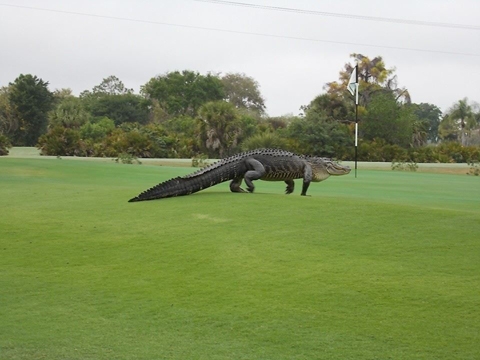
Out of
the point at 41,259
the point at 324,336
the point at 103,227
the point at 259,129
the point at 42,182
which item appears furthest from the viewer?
the point at 259,129

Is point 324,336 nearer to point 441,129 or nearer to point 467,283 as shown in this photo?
point 467,283

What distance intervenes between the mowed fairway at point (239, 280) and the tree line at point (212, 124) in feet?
104

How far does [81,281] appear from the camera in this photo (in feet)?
22.7

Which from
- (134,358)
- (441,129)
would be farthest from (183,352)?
(441,129)

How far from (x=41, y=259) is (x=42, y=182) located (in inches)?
359

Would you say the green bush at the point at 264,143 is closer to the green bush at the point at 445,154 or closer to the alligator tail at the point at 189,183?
the green bush at the point at 445,154

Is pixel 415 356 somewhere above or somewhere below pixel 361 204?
below

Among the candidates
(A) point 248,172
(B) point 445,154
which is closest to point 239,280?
(A) point 248,172

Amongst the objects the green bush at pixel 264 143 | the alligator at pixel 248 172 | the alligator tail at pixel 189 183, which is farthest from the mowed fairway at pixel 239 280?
the green bush at pixel 264 143

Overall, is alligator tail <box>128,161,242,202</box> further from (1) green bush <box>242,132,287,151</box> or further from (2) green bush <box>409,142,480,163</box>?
(2) green bush <box>409,142,480,163</box>

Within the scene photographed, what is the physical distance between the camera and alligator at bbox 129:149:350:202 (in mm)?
11969

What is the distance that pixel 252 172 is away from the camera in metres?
12.4

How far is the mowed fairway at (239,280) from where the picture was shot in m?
5.25

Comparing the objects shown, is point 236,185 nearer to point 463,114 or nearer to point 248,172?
point 248,172
